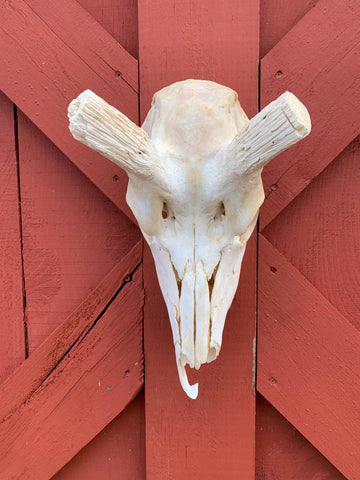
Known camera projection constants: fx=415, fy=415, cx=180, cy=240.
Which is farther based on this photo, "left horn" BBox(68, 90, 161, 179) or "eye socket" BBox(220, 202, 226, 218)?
"eye socket" BBox(220, 202, 226, 218)

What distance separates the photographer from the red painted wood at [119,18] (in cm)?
94

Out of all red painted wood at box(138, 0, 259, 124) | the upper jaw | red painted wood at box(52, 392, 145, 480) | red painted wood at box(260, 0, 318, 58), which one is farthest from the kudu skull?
red painted wood at box(52, 392, 145, 480)

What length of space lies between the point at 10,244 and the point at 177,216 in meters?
0.55

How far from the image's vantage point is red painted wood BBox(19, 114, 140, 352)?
39.5 inches

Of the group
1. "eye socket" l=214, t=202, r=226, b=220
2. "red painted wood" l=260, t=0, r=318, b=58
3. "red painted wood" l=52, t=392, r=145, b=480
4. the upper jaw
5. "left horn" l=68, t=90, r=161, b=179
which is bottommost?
"red painted wood" l=52, t=392, r=145, b=480

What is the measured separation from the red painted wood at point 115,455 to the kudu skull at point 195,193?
41 centimetres

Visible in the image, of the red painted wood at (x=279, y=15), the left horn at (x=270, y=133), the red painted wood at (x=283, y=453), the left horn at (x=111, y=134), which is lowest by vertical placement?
the red painted wood at (x=283, y=453)

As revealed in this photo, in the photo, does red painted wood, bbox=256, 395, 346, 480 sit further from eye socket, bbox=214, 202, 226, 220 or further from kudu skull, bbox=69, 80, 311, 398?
eye socket, bbox=214, 202, 226, 220

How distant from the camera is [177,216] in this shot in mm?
683

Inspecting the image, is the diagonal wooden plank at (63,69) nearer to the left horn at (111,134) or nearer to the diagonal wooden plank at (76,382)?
the diagonal wooden plank at (76,382)

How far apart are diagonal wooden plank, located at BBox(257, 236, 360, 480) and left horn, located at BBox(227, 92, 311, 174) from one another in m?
0.37

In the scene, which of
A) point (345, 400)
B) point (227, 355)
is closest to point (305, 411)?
point (345, 400)

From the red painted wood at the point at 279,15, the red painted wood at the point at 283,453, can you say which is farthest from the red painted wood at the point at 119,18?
the red painted wood at the point at 283,453

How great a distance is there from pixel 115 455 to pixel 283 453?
1.39 feet
